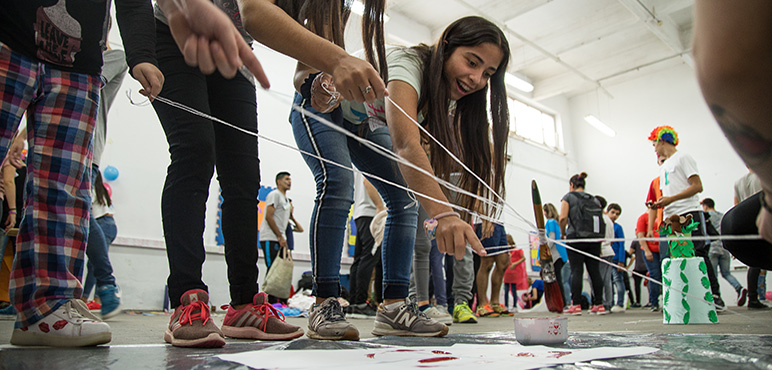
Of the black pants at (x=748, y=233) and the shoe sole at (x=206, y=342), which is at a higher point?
the black pants at (x=748, y=233)

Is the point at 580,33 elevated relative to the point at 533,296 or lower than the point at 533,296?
elevated

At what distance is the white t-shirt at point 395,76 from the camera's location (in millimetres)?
1231

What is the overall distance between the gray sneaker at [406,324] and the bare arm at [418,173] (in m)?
0.40

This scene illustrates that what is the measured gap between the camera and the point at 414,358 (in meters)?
0.75

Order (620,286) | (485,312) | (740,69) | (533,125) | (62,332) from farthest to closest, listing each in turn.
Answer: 1. (533,125)
2. (620,286)
3. (485,312)
4. (62,332)
5. (740,69)

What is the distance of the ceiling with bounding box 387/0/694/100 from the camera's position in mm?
6840

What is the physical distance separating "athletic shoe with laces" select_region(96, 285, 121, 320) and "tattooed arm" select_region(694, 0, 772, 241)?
2.07m

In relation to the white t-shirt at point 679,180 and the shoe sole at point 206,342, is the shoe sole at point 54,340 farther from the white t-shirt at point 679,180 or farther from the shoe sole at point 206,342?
the white t-shirt at point 679,180

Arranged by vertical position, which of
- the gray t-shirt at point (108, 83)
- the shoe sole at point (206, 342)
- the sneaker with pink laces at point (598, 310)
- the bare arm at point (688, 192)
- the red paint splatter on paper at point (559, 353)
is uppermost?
the gray t-shirt at point (108, 83)

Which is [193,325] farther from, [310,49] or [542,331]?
[542,331]

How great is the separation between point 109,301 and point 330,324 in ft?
4.56

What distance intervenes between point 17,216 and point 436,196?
2600mm

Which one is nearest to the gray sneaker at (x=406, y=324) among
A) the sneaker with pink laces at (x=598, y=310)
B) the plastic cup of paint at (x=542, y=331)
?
the plastic cup of paint at (x=542, y=331)

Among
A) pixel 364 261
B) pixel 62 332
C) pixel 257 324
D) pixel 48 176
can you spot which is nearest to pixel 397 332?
pixel 257 324
